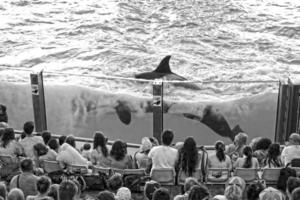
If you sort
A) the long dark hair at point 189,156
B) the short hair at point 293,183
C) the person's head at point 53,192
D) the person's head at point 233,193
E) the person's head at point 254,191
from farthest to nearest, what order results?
the long dark hair at point 189,156
the person's head at point 53,192
the short hair at point 293,183
the person's head at point 254,191
the person's head at point 233,193

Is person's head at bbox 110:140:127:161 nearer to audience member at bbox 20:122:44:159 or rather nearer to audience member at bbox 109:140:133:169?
audience member at bbox 109:140:133:169

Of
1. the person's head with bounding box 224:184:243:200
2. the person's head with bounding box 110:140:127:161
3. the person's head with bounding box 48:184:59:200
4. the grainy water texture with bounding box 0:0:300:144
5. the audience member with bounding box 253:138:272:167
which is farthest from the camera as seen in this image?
the grainy water texture with bounding box 0:0:300:144

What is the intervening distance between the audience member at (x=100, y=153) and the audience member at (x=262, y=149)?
7.82 feet

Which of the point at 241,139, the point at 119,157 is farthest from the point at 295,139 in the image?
the point at 119,157

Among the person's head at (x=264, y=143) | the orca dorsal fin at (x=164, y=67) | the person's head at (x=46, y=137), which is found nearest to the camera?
the person's head at (x=264, y=143)

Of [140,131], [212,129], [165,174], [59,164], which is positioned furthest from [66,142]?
[212,129]

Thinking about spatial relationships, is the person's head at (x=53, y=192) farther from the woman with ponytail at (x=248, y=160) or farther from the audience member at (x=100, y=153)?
the woman with ponytail at (x=248, y=160)

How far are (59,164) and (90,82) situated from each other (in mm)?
8382

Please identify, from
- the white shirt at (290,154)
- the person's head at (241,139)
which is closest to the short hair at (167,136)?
the person's head at (241,139)

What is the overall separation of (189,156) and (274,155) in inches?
51.8

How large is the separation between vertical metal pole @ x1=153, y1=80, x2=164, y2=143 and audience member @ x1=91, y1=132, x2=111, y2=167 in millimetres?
1950

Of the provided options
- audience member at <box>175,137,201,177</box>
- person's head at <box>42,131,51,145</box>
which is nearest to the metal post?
person's head at <box>42,131,51,145</box>

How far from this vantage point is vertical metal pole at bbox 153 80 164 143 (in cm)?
960

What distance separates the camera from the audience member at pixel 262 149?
26.7 ft
